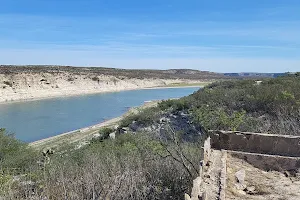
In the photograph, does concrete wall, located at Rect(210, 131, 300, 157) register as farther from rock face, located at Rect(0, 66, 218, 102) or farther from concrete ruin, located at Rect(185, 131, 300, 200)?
rock face, located at Rect(0, 66, 218, 102)

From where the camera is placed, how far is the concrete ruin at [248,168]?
434 centimetres

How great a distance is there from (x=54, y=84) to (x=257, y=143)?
49106mm

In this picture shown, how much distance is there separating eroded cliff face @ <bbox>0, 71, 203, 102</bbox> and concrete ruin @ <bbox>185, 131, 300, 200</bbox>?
130 ft

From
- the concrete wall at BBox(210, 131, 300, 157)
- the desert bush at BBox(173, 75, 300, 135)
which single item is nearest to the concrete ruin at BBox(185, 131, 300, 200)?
the concrete wall at BBox(210, 131, 300, 157)

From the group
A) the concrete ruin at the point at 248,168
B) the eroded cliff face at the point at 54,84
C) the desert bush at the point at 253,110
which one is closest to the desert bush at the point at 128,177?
the concrete ruin at the point at 248,168

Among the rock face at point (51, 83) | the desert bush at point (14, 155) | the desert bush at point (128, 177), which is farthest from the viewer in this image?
the rock face at point (51, 83)

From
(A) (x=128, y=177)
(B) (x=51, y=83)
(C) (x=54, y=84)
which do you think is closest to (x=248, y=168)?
(A) (x=128, y=177)

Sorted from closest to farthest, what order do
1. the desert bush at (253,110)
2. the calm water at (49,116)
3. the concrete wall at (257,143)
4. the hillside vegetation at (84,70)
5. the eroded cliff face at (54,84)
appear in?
the concrete wall at (257,143), the desert bush at (253,110), the calm water at (49,116), the eroded cliff face at (54,84), the hillside vegetation at (84,70)

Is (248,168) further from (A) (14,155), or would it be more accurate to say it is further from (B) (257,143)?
(A) (14,155)

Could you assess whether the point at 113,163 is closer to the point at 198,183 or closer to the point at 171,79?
the point at 198,183

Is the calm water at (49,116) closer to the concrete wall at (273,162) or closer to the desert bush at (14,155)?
the desert bush at (14,155)

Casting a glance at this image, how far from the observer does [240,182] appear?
5.02 m

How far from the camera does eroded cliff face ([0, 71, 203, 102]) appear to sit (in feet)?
149

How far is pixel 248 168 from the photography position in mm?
5828
